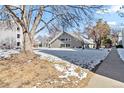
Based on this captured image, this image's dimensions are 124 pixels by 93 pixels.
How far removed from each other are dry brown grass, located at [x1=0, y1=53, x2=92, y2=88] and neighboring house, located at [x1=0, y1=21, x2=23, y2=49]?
6.18 ft

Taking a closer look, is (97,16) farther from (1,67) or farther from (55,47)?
(1,67)

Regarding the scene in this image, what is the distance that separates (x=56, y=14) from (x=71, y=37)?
137 centimetres

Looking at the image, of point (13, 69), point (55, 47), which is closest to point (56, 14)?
point (55, 47)

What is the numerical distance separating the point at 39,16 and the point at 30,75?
14.4 ft

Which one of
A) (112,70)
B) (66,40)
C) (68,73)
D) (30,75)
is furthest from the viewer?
(66,40)

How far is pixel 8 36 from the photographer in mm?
13242

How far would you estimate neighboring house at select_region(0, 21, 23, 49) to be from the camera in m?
11.7

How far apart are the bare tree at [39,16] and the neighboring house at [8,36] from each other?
0.55 metres

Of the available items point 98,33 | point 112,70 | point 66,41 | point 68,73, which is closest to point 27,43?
point 66,41

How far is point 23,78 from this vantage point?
7586 mm

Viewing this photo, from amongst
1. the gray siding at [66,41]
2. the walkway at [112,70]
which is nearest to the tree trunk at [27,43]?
the gray siding at [66,41]

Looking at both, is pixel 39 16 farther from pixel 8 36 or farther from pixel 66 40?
pixel 8 36

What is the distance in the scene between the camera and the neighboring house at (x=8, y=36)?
462 inches
